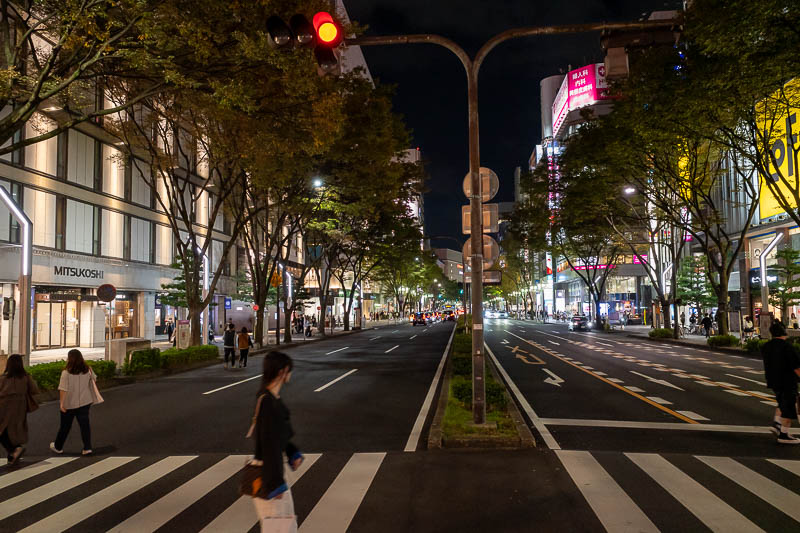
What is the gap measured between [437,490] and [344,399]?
258 inches

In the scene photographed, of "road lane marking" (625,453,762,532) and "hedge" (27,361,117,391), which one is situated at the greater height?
"hedge" (27,361,117,391)

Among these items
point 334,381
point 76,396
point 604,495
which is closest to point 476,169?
point 604,495

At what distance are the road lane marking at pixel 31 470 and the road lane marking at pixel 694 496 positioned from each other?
24.8ft

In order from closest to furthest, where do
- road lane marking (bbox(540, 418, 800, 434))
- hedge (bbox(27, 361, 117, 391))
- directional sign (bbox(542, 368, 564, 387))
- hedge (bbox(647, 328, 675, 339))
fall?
1. road lane marking (bbox(540, 418, 800, 434))
2. hedge (bbox(27, 361, 117, 391))
3. directional sign (bbox(542, 368, 564, 387))
4. hedge (bbox(647, 328, 675, 339))

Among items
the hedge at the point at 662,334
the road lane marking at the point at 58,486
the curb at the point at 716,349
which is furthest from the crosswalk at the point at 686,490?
the hedge at the point at 662,334

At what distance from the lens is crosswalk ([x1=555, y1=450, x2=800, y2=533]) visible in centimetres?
501

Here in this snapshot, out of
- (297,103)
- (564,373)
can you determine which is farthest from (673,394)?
(297,103)

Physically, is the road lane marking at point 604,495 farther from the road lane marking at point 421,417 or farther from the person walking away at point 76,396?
the person walking away at point 76,396

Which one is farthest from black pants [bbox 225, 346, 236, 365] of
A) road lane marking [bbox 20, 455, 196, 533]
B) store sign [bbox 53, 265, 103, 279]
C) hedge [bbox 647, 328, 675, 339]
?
hedge [bbox 647, 328, 675, 339]

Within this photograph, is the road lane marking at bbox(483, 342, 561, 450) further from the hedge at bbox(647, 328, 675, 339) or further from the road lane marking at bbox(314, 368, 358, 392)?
the hedge at bbox(647, 328, 675, 339)

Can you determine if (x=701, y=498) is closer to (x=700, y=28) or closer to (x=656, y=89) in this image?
(x=700, y=28)

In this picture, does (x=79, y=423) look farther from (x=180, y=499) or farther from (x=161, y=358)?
(x=161, y=358)

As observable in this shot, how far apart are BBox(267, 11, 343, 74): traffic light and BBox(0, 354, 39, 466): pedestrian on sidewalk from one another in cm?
542

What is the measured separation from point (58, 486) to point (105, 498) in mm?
954
